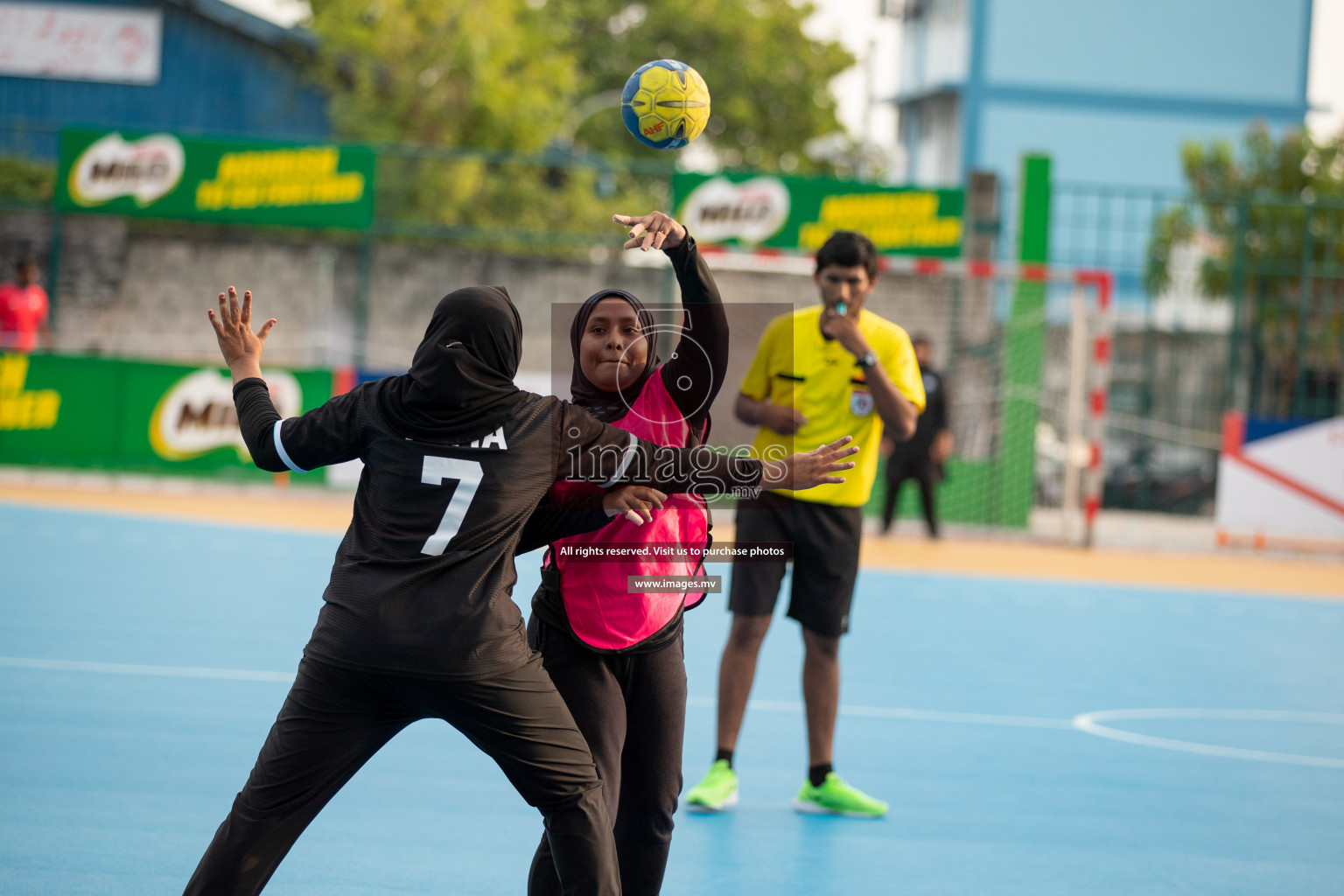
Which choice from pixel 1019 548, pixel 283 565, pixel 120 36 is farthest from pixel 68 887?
pixel 120 36

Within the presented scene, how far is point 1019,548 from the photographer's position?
15.0m

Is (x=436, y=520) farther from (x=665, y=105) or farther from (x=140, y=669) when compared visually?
(x=140, y=669)

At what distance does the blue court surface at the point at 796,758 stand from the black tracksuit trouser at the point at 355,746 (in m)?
1.23

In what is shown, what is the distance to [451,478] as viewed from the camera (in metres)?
3.20

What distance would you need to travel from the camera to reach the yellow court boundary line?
42.6 ft

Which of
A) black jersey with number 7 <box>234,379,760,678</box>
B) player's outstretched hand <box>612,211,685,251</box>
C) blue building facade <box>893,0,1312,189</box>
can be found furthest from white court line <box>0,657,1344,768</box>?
blue building facade <box>893,0,1312,189</box>

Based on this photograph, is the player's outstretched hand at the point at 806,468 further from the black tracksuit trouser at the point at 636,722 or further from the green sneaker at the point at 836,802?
the green sneaker at the point at 836,802

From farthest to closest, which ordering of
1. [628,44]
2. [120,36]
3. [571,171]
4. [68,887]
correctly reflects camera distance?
[628,44], [571,171], [120,36], [68,887]

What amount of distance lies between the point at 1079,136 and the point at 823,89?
292 inches

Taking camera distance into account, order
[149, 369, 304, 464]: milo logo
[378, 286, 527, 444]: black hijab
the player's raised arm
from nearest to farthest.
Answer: [378, 286, 527, 444]: black hijab
the player's raised arm
[149, 369, 304, 464]: milo logo

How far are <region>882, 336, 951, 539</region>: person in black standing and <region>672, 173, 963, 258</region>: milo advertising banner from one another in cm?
389

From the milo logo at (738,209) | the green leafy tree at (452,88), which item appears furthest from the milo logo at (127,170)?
the milo logo at (738,209)

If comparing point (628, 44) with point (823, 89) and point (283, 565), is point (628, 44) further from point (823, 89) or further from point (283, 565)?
point (283, 565)

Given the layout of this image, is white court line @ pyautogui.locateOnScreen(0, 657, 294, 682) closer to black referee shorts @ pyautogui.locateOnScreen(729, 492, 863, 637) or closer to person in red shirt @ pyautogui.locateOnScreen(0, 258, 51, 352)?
black referee shorts @ pyautogui.locateOnScreen(729, 492, 863, 637)
